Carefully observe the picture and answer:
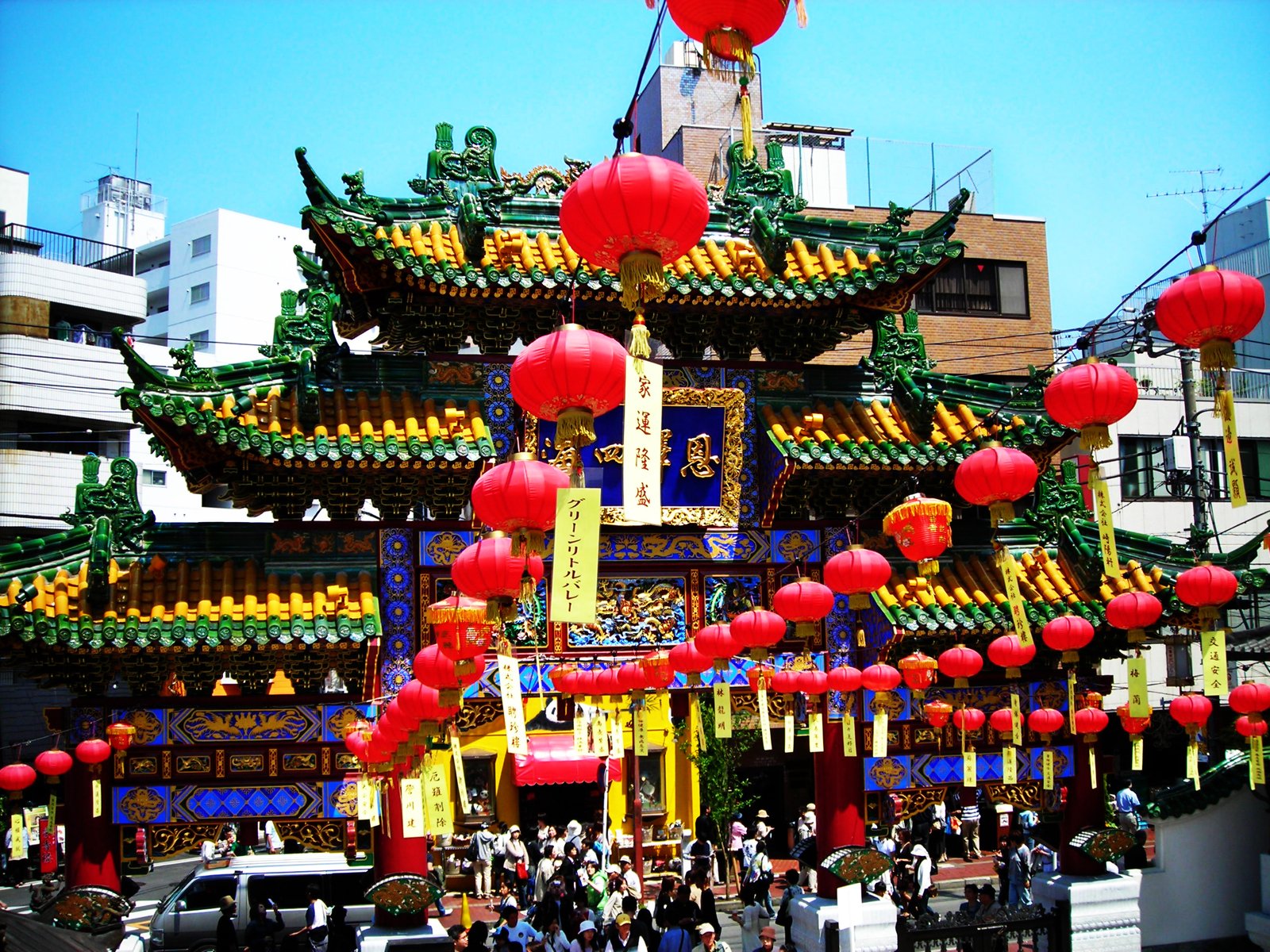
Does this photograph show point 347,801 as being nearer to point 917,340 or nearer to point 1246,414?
point 917,340

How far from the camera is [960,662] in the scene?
1700 centimetres

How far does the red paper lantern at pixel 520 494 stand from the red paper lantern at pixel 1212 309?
5.41 metres

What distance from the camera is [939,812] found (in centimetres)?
2975

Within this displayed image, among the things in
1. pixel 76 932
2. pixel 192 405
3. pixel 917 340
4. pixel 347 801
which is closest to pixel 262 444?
pixel 192 405

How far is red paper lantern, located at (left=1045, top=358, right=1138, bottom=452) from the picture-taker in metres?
12.7

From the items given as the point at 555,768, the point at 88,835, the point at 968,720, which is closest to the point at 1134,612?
the point at 968,720

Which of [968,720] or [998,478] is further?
[968,720]

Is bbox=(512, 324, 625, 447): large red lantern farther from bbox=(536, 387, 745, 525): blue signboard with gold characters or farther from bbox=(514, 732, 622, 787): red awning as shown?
bbox=(514, 732, 622, 787): red awning

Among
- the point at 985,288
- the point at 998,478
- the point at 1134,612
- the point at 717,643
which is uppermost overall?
the point at 985,288

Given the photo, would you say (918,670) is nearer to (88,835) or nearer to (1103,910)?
(1103,910)

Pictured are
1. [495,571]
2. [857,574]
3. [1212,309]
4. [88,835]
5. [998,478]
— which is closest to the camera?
[1212,309]

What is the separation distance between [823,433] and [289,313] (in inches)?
285

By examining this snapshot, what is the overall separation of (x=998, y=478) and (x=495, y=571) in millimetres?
5503

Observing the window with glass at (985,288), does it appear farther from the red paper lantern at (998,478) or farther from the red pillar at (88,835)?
the red pillar at (88,835)
